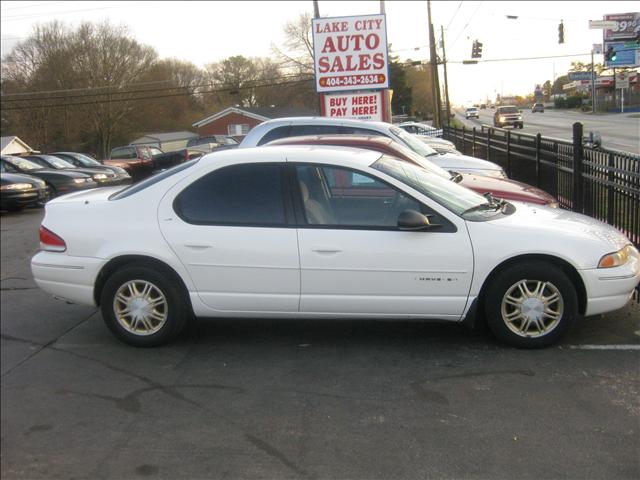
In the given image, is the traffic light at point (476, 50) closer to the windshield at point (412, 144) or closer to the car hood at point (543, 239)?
the windshield at point (412, 144)

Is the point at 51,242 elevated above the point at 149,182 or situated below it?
below

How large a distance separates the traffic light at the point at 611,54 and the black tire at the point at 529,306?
16.3 ft

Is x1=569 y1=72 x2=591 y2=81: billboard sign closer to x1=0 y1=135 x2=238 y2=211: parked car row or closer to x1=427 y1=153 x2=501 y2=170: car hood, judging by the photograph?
x1=427 y1=153 x2=501 y2=170: car hood

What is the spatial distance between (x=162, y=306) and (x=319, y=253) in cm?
134

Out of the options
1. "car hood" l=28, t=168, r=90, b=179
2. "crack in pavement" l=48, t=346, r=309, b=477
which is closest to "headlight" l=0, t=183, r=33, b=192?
"car hood" l=28, t=168, r=90, b=179

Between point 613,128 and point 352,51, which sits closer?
point 352,51

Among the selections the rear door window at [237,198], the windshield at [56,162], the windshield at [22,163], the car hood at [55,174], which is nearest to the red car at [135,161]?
the windshield at [56,162]

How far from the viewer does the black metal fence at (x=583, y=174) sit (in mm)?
Result: 6359

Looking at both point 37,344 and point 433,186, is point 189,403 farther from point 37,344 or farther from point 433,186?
point 433,186

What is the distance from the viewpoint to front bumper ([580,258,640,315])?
4.66m

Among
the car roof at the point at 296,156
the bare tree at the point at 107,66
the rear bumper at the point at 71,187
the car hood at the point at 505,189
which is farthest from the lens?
the bare tree at the point at 107,66

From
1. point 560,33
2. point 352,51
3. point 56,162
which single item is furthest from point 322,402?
point 56,162

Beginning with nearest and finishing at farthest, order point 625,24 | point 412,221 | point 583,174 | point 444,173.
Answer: point 412,221 < point 444,173 < point 625,24 < point 583,174

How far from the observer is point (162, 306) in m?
4.96
